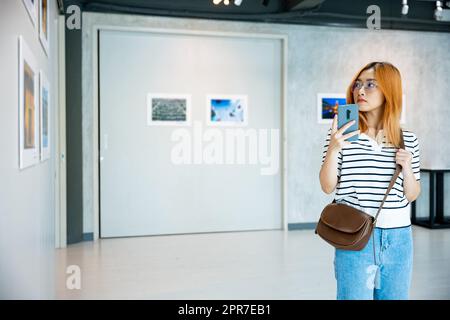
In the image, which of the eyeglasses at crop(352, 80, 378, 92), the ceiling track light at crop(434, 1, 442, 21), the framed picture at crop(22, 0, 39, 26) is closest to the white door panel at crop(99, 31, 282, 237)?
the ceiling track light at crop(434, 1, 442, 21)

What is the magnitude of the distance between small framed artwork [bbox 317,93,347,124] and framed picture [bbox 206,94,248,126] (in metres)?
1.01

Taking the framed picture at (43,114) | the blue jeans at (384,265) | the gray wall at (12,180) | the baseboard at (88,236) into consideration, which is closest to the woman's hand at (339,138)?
the blue jeans at (384,265)

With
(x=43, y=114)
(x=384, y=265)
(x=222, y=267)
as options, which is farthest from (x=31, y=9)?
(x=222, y=267)

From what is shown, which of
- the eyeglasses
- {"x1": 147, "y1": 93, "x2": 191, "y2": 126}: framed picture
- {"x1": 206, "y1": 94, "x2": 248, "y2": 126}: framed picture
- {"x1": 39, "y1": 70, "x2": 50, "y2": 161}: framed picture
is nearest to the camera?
the eyeglasses

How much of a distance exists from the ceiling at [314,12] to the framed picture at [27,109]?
3.76 m

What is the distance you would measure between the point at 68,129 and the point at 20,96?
3.69 metres

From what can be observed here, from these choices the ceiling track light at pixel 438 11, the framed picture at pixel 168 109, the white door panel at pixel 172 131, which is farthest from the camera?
the framed picture at pixel 168 109

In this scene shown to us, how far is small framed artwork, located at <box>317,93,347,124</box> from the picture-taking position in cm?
623

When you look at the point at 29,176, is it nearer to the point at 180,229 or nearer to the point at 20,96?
the point at 20,96

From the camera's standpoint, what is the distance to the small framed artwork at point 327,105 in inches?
245

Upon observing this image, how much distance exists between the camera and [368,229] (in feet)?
5.02

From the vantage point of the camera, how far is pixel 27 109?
6.06 feet

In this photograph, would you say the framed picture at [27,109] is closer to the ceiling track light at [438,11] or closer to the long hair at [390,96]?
the long hair at [390,96]

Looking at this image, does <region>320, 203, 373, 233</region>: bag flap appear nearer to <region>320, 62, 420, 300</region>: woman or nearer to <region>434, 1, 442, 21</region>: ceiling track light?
<region>320, 62, 420, 300</region>: woman
